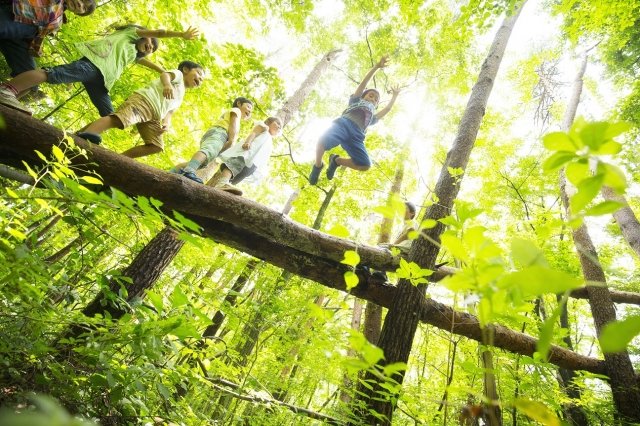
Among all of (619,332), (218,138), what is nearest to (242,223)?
(218,138)

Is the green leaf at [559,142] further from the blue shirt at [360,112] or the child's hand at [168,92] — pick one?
the blue shirt at [360,112]

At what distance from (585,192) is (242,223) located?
3.24 metres

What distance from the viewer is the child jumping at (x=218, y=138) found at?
3.90 meters

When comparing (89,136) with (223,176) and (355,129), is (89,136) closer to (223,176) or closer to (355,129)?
(223,176)

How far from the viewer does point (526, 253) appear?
53cm

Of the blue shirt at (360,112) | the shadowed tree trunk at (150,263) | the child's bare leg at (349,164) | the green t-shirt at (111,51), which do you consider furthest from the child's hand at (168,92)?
the child's bare leg at (349,164)

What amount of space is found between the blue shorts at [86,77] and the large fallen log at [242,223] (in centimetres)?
65

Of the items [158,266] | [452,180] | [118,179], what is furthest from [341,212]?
[118,179]

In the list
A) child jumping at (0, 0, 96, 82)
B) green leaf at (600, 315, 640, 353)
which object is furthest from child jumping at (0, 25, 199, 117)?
green leaf at (600, 315, 640, 353)

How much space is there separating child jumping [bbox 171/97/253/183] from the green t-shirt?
47.0 inches

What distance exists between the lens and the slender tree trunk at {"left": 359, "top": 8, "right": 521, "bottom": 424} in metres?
3.22

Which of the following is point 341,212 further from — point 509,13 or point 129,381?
point 129,381

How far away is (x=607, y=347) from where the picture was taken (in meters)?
0.45

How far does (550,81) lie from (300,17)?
8514mm
